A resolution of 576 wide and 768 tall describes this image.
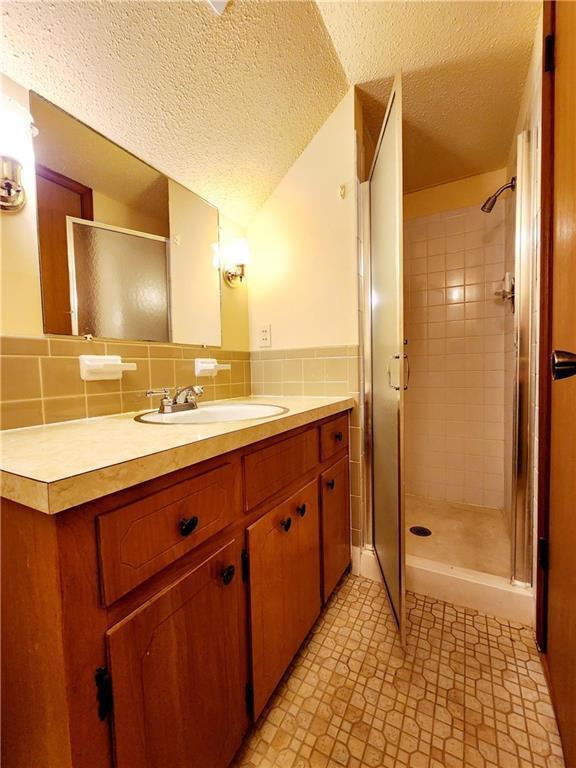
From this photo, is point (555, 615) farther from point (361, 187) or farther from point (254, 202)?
point (254, 202)

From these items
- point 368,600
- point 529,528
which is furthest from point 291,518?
point 529,528

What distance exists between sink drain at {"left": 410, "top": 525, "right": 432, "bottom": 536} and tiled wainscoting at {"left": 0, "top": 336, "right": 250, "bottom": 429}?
4.81 ft

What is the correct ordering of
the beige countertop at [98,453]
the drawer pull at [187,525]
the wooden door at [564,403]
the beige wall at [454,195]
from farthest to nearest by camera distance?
the beige wall at [454,195] → the wooden door at [564,403] → the drawer pull at [187,525] → the beige countertop at [98,453]

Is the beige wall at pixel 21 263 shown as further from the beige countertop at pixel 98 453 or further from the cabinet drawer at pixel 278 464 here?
the cabinet drawer at pixel 278 464

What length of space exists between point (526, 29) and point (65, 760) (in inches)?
88.4

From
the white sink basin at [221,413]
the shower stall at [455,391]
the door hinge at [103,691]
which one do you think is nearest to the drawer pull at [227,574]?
the door hinge at [103,691]

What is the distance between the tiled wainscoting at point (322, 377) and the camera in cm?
145

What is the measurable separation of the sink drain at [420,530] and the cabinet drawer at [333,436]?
2.52 ft

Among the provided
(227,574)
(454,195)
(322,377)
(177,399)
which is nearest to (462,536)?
(322,377)

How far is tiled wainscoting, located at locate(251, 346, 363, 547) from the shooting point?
1.45 metres

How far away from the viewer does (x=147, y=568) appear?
0.52m

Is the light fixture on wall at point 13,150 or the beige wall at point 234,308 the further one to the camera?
the beige wall at point 234,308

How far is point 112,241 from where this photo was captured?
3.51ft

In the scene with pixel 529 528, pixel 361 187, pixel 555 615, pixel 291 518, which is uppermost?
pixel 361 187
